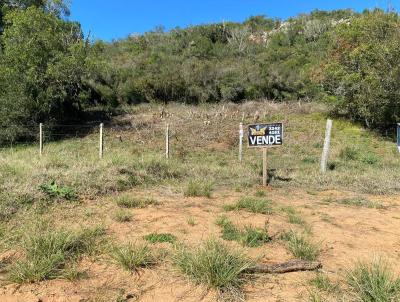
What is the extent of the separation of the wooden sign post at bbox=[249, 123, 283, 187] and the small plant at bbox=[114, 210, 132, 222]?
436cm

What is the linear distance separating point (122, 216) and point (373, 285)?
3424mm

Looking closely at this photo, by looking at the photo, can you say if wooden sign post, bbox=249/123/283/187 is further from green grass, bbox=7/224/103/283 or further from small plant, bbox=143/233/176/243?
green grass, bbox=7/224/103/283

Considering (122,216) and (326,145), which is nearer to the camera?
(122,216)

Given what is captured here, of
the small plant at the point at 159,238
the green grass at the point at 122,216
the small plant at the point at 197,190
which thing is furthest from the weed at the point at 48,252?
the small plant at the point at 197,190

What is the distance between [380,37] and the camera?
786 inches

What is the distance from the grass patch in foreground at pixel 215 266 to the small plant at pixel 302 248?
0.75 meters

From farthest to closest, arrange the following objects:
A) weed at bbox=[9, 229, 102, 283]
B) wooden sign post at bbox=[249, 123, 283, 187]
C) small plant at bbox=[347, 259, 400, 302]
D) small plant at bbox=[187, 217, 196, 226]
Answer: wooden sign post at bbox=[249, 123, 283, 187] → small plant at bbox=[187, 217, 196, 226] → weed at bbox=[9, 229, 102, 283] → small plant at bbox=[347, 259, 400, 302]

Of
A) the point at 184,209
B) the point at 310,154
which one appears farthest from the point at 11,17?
the point at 184,209

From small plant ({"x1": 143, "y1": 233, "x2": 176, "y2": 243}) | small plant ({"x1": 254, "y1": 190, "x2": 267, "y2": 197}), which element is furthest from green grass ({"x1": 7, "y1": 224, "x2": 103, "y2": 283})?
small plant ({"x1": 254, "y1": 190, "x2": 267, "y2": 197})

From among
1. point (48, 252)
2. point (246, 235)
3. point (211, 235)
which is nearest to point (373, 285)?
point (246, 235)

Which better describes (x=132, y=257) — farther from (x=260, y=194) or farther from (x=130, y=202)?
(x=260, y=194)

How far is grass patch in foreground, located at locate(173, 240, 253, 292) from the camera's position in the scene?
386 cm

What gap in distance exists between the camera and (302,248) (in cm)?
477

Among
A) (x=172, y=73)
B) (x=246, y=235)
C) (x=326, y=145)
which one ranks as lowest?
(x=246, y=235)
